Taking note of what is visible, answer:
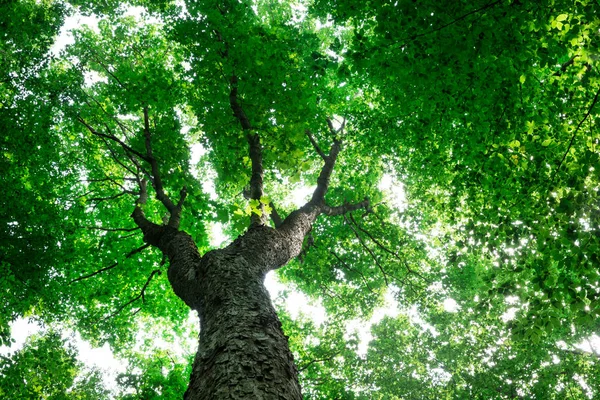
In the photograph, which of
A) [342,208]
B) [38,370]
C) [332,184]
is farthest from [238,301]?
[38,370]

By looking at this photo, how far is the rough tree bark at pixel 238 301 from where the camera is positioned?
7.59ft

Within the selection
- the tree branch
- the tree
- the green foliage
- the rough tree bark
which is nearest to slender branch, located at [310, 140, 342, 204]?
the tree

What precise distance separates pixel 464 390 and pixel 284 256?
9217 mm

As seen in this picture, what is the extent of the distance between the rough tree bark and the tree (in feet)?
0.07

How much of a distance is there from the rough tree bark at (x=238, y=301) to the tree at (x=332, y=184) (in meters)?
0.02

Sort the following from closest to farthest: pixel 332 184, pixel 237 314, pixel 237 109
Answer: pixel 237 314
pixel 237 109
pixel 332 184

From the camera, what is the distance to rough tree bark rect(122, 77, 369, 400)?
7.59 feet

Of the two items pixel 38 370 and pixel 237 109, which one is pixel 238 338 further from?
pixel 38 370

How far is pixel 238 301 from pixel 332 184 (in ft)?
31.1

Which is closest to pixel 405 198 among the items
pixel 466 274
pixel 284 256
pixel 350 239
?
pixel 350 239

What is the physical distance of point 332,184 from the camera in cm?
1254

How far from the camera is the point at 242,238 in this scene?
4.71 m

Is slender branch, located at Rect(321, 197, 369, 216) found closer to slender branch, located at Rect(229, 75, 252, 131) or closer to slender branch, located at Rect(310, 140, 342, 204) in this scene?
slender branch, located at Rect(310, 140, 342, 204)

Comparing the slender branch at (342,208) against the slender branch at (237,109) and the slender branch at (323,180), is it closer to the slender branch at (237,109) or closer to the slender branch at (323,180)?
the slender branch at (323,180)
